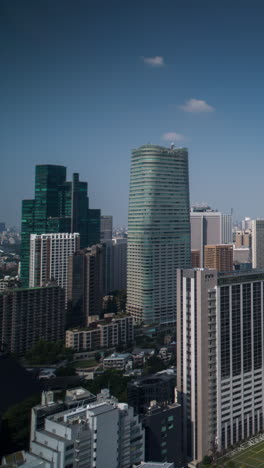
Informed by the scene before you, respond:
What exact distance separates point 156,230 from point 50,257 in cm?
455

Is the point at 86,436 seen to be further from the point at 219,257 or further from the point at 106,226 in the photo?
the point at 106,226

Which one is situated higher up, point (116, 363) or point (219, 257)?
point (219, 257)

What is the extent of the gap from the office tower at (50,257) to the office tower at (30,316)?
364 cm

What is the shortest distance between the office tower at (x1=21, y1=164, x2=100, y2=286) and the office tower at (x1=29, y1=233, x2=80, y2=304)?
6.48 feet

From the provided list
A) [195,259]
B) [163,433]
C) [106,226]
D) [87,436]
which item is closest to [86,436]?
[87,436]

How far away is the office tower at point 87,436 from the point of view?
225 inches

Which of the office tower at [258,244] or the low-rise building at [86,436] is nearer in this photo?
the low-rise building at [86,436]

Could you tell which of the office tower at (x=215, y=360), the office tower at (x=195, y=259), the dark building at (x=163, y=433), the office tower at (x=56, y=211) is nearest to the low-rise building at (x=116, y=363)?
the office tower at (x=215, y=360)

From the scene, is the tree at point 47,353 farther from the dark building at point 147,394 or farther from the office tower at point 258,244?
the office tower at point 258,244

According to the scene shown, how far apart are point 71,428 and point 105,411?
55 centimetres

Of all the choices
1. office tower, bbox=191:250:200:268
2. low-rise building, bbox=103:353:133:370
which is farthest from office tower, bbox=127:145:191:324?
office tower, bbox=191:250:200:268

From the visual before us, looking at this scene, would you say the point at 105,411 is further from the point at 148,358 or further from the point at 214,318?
the point at 148,358

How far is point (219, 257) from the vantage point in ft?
76.3

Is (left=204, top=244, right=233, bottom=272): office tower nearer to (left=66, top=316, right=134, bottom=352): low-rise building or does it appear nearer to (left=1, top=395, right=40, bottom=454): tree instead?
(left=66, top=316, right=134, bottom=352): low-rise building
